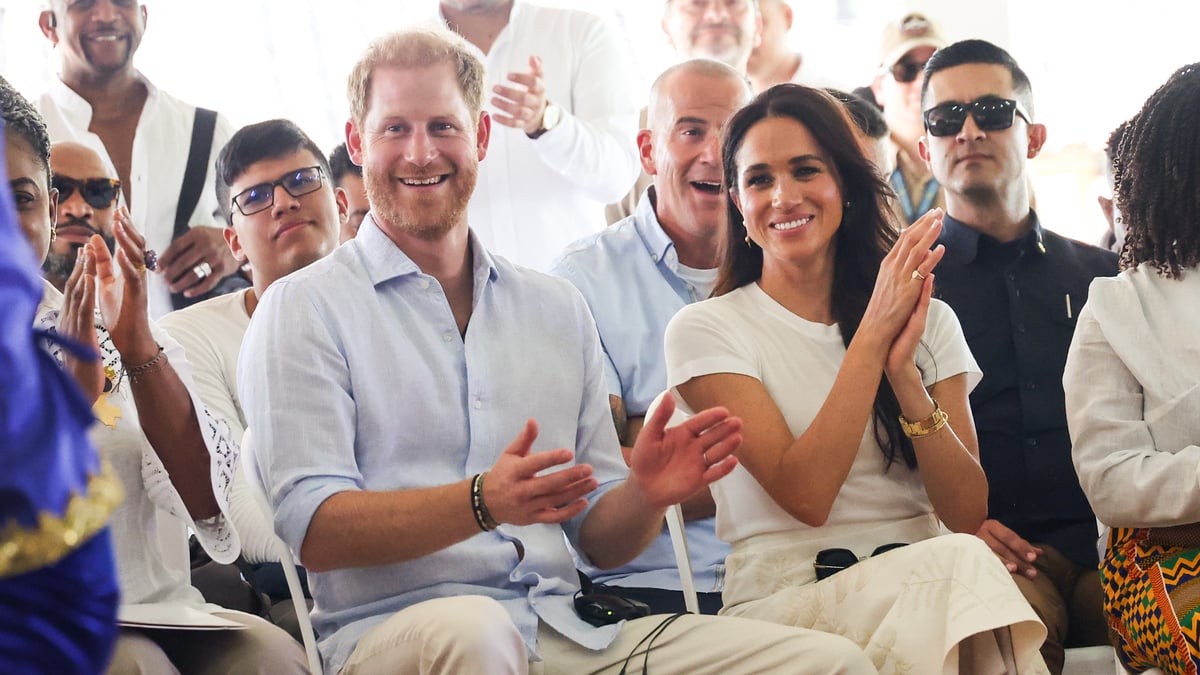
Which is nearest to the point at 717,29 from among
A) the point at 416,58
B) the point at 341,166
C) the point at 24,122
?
the point at 341,166

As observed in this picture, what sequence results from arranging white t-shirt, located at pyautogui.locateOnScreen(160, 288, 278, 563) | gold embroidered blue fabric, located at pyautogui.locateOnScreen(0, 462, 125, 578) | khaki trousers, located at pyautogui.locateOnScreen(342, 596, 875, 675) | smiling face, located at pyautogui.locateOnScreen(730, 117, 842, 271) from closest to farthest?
gold embroidered blue fabric, located at pyautogui.locateOnScreen(0, 462, 125, 578), khaki trousers, located at pyautogui.locateOnScreen(342, 596, 875, 675), smiling face, located at pyautogui.locateOnScreen(730, 117, 842, 271), white t-shirt, located at pyautogui.locateOnScreen(160, 288, 278, 563)

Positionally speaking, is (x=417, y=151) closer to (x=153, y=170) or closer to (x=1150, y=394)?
(x=1150, y=394)

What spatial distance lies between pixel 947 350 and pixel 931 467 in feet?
0.93

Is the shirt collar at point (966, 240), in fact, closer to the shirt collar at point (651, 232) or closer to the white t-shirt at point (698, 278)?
the white t-shirt at point (698, 278)

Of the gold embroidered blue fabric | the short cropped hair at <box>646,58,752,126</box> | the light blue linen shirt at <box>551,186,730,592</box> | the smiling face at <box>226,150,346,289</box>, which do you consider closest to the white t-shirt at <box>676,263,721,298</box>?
the light blue linen shirt at <box>551,186,730,592</box>

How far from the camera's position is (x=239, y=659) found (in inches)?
81.1

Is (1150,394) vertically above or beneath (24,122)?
beneath

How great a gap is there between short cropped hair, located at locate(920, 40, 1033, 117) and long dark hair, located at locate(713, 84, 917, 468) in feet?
2.64

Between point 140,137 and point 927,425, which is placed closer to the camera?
point 927,425

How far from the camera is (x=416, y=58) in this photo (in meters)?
2.48

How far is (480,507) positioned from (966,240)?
1.76 m

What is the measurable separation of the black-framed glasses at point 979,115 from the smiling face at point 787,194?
30.9 inches

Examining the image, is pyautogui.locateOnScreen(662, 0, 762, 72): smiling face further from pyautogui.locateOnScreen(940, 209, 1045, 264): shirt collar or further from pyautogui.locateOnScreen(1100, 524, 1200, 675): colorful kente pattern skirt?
pyautogui.locateOnScreen(1100, 524, 1200, 675): colorful kente pattern skirt

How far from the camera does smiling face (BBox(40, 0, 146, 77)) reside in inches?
144
